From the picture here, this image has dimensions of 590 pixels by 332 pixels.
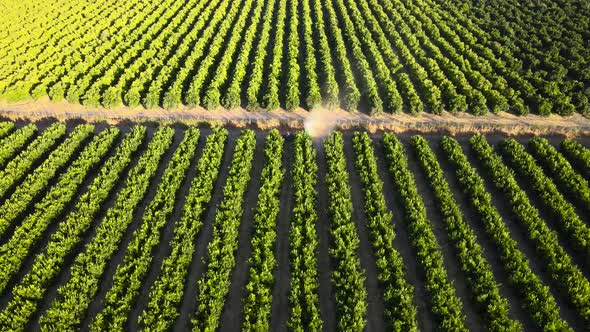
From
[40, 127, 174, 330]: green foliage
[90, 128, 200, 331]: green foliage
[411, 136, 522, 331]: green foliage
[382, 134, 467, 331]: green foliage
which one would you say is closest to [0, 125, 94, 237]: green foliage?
[40, 127, 174, 330]: green foliage

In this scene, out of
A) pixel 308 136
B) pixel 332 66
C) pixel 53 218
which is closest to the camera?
pixel 53 218

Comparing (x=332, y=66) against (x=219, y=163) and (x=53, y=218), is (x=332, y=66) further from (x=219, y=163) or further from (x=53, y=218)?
(x=53, y=218)

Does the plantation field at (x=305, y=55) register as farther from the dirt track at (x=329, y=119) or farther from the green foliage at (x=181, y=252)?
the green foliage at (x=181, y=252)

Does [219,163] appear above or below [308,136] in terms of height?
below

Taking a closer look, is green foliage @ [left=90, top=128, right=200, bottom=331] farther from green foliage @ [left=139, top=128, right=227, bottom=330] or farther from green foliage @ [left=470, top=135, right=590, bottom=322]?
green foliage @ [left=470, top=135, right=590, bottom=322]

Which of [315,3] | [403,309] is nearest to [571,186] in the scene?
[403,309]

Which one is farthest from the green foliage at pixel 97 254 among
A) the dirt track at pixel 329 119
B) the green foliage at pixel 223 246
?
the dirt track at pixel 329 119
